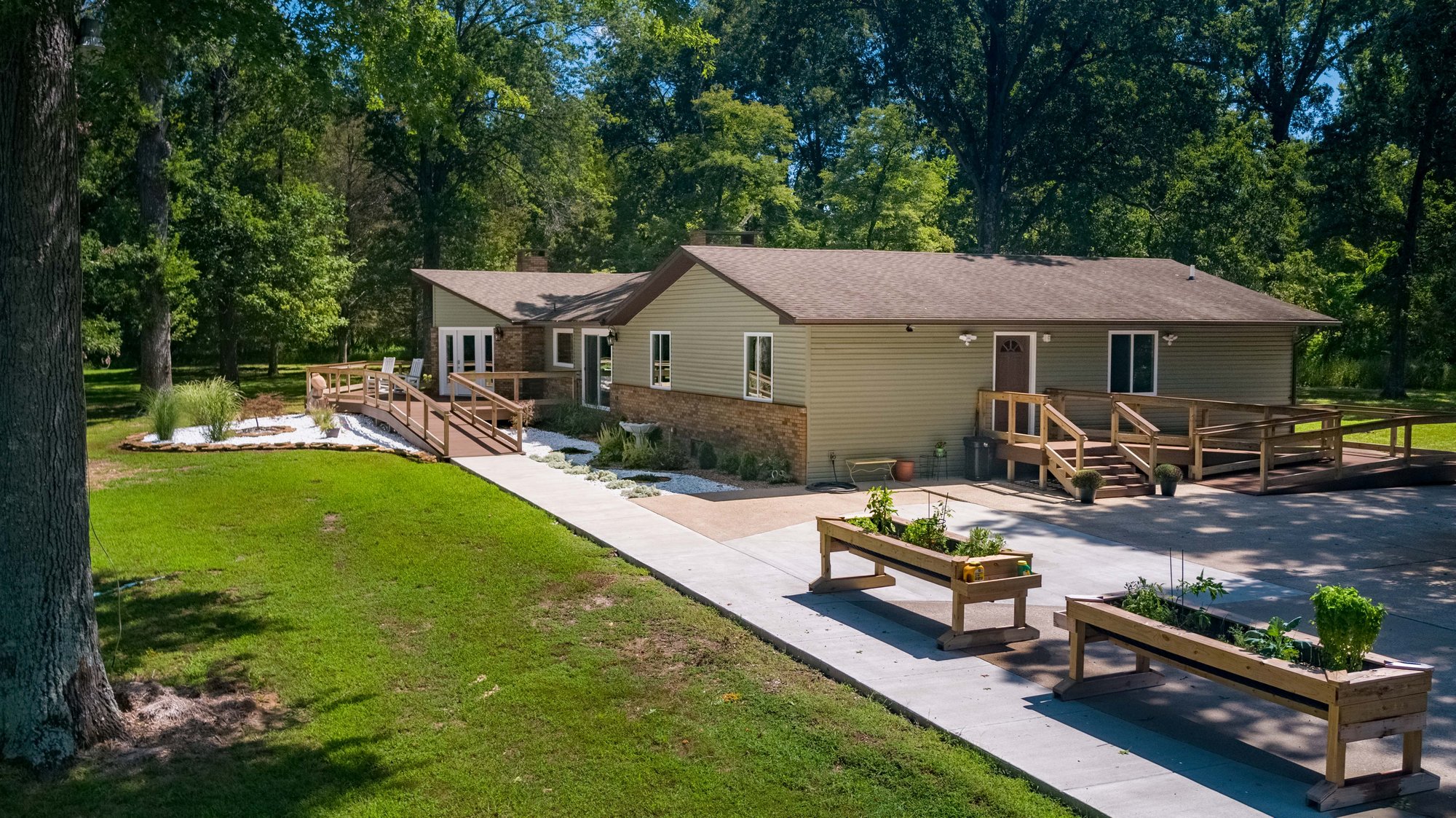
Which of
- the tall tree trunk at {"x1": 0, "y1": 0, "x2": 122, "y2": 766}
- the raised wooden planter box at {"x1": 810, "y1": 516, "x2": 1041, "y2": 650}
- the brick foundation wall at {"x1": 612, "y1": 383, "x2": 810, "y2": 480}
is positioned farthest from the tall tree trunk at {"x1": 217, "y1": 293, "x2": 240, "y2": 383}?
the raised wooden planter box at {"x1": 810, "y1": 516, "x2": 1041, "y2": 650}

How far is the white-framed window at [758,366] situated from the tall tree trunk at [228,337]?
784 inches

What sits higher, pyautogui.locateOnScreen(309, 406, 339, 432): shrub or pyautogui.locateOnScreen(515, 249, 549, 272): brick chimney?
pyautogui.locateOnScreen(515, 249, 549, 272): brick chimney

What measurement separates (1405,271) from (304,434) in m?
32.7

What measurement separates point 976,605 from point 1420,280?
99.6 feet

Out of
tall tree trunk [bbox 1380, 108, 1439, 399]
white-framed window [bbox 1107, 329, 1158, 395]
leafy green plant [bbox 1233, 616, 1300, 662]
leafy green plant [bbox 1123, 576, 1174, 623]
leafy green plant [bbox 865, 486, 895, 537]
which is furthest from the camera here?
tall tree trunk [bbox 1380, 108, 1439, 399]

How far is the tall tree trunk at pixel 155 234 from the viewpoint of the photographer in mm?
27922

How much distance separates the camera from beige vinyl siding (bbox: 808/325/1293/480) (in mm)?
17734

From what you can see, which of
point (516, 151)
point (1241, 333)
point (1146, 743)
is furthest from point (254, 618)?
point (516, 151)

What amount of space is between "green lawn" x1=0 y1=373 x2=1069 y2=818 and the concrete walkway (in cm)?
25

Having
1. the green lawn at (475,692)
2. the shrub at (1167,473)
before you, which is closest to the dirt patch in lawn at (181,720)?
the green lawn at (475,692)

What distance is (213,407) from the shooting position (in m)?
22.6

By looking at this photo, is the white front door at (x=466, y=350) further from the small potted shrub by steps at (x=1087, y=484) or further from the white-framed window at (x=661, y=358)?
the small potted shrub by steps at (x=1087, y=484)

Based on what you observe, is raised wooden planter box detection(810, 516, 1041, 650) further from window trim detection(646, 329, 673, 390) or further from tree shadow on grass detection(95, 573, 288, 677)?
window trim detection(646, 329, 673, 390)

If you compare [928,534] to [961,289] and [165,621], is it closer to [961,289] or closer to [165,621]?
[165,621]
